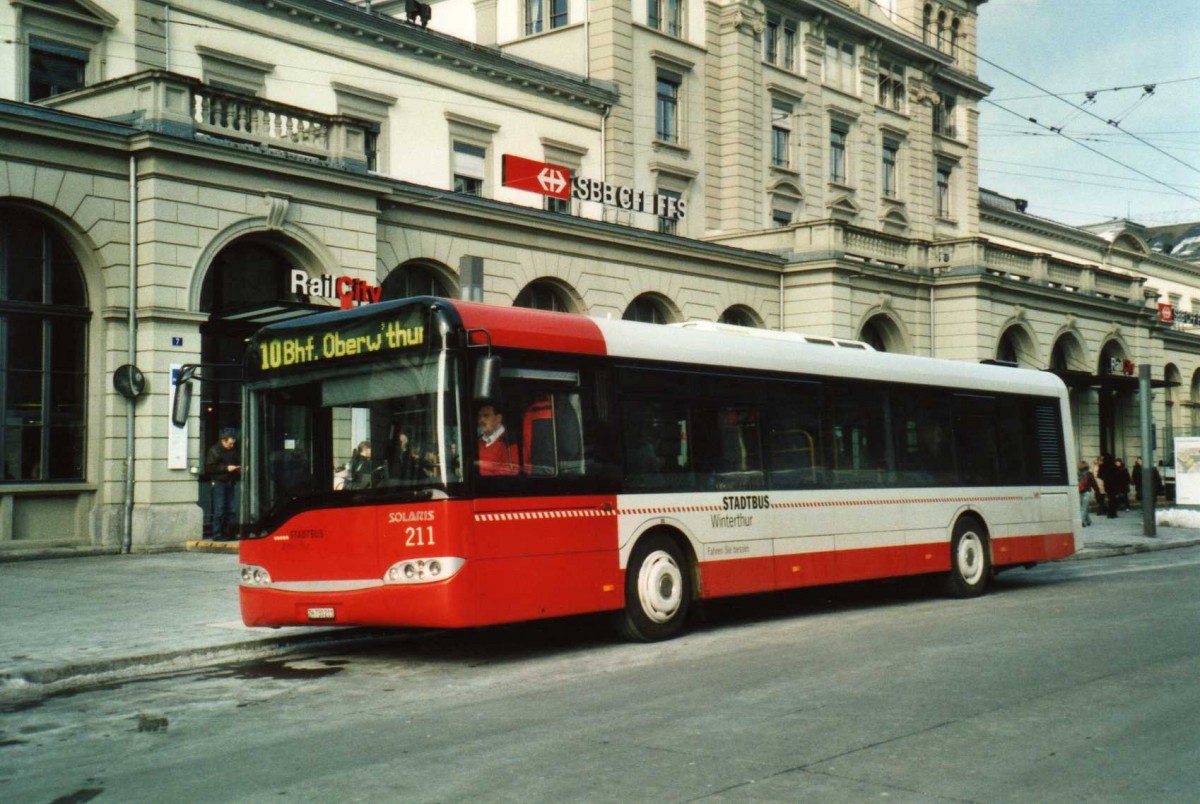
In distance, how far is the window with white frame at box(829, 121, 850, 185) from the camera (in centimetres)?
4319

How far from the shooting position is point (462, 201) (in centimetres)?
2609

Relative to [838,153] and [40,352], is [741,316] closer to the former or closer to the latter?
[838,153]

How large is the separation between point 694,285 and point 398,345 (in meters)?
22.6

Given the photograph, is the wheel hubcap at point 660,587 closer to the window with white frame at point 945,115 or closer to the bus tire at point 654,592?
the bus tire at point 654,592

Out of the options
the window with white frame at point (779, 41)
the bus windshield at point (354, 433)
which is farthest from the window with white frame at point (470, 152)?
the bus windshield at point (354, 433)

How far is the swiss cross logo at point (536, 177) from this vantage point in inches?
1097

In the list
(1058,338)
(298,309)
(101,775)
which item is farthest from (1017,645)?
(1058,338)

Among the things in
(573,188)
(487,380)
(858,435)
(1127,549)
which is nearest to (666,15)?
(573,188)

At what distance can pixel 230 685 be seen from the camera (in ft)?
32.0

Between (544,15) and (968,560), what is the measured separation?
2602 cm

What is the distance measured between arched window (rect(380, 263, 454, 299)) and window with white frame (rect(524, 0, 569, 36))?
13556 mm

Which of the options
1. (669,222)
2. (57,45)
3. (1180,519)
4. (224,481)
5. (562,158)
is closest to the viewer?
(224,481)

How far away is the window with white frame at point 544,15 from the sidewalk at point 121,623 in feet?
74.9

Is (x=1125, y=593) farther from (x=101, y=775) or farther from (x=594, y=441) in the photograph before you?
(x=101, y=775)
